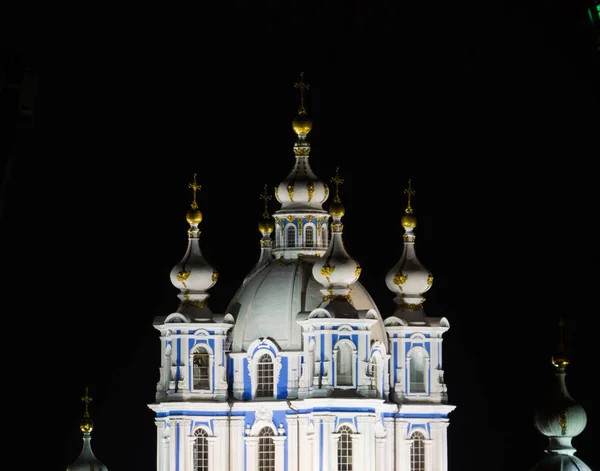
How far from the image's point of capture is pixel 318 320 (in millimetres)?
54000

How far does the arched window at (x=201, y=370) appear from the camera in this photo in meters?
56.4

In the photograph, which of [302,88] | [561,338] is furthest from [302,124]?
[561,338]

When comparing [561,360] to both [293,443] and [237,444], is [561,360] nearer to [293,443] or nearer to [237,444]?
[293,443]

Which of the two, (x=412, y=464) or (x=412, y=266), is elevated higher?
(x=412, y=266)

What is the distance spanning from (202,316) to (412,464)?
6463mm

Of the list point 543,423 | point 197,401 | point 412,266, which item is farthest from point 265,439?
point 543,423

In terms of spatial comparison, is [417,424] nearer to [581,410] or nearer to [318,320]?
[318,320]

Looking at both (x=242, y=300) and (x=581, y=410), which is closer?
(x=581, y=410)

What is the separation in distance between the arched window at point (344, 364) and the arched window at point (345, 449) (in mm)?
1190

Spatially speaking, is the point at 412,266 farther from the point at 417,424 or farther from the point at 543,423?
the point at 543,423

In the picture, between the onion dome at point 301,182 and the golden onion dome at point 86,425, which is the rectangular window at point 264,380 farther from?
the golden onion dome at point 86,425

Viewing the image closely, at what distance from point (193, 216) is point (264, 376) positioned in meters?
4.53

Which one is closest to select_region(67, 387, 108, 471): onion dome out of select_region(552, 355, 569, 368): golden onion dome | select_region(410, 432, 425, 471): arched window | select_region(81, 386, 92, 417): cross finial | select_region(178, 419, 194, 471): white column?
select_region(81, 386, 92, 417): cross finial

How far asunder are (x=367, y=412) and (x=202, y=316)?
5.05 meters
